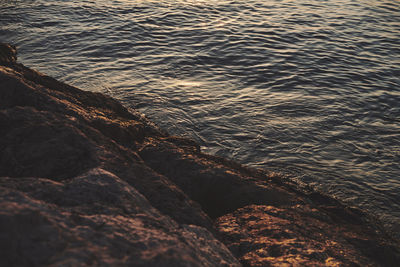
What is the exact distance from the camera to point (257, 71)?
9102 mm

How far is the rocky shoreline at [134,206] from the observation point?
1.95 m

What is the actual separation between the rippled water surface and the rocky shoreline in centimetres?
138

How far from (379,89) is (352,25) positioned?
4.97 m

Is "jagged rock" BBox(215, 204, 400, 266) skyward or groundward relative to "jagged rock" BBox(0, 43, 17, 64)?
groundward

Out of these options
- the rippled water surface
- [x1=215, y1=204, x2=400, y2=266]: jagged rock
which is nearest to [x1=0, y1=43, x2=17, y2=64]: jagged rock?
the rippled water surface

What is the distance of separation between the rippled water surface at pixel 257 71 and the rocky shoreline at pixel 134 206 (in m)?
1.38

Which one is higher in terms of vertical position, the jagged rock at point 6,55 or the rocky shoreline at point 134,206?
the jagged rock at point 6,55

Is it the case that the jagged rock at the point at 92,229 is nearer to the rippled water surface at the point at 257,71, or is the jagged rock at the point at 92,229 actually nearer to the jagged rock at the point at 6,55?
the jagged rock at the point at 6,55

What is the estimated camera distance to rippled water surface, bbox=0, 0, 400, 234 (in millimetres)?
5938

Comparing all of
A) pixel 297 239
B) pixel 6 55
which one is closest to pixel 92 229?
pixel 297 239

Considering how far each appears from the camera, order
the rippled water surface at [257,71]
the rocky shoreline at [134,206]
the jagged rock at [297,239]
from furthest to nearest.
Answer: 1. the rippled water surface at [257,71]
2. the jagged rock at [297,239]
3. the rocky shoreline at [134,206]

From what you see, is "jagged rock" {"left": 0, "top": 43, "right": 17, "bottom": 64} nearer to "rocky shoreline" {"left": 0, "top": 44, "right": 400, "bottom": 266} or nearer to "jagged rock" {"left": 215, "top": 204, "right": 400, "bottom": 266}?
"rocky shoreline" {"left": 0, "top": 44, "right": 400, "bottom": 266}

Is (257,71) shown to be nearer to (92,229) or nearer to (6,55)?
(6,55)

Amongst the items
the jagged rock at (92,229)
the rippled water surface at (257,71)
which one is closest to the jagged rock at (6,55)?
the rippled water surface at (257,71)
